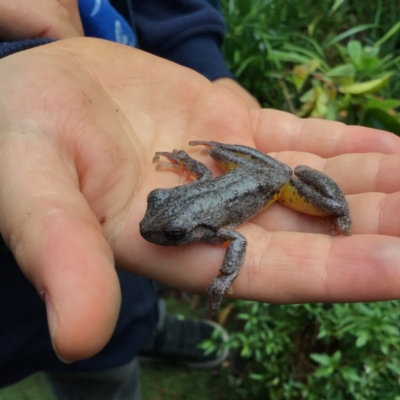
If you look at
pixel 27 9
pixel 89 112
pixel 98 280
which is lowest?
pixel 98 280

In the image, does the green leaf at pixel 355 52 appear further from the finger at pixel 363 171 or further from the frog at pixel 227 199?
the frog at pixel 227 199

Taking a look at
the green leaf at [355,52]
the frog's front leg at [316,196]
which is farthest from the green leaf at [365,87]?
the frog's front leg at [316,196]

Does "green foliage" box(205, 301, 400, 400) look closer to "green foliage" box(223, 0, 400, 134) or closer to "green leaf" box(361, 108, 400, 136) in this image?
"green leaf" box(361, 108, 400, 136)

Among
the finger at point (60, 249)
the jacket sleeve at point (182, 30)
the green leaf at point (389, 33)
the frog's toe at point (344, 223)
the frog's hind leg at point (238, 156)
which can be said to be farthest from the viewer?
the green leaf at point (389, 33)

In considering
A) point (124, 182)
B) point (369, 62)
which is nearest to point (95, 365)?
point (124, 182)

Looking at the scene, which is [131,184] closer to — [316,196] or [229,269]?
[229,269]

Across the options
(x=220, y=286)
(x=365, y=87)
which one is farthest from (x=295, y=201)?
(x=365, y=87)

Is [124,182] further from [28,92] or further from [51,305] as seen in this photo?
[51,305]

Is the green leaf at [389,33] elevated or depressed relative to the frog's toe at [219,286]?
elevated

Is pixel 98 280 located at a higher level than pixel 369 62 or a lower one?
higher
